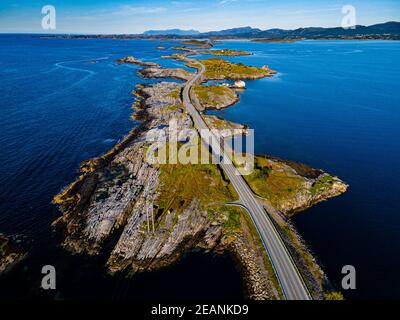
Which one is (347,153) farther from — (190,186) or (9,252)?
(9,252)

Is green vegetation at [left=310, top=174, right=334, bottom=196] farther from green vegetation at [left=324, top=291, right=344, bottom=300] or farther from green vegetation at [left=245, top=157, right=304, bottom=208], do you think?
green vegetation at [left=324, top=291, right=344, bottom=300]

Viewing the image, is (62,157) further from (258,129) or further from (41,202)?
(258,129)

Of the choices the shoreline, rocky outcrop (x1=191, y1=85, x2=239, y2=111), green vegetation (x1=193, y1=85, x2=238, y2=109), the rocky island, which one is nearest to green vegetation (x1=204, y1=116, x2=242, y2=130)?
rocky outcrop (x1=191, y1=85, x2=239, y2=111)

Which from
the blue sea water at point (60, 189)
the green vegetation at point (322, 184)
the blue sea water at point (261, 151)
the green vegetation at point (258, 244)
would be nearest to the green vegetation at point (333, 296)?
the blue sea water at point (261, 151)

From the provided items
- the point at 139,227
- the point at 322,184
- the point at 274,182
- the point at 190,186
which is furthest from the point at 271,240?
the point at 322,184

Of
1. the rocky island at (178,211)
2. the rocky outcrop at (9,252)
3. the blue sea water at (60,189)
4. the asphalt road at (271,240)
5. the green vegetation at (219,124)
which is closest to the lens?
the asphalt road at (271,240)

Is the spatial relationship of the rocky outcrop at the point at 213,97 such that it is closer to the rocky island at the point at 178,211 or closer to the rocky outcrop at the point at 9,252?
the rocky island at the point at 178,211
